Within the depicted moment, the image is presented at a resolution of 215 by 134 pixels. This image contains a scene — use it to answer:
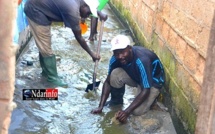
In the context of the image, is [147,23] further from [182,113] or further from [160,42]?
[182,113]

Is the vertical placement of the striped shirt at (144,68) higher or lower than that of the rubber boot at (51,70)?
higher

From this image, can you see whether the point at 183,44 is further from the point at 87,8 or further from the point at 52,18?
the point at 52,18

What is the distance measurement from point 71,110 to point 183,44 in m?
1.76

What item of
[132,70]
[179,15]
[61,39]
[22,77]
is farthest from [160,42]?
[61,39]

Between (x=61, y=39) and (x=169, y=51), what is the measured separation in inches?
139

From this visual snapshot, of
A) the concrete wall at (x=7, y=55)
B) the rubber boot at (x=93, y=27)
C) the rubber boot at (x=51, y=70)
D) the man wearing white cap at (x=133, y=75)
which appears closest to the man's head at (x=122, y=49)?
the man wearing white cap at (x=133, y=75)

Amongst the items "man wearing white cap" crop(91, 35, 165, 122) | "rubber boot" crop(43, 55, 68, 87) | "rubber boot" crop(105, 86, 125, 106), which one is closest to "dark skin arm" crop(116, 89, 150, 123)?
"man wearing white cap" crop(91, 35, 165, 122)

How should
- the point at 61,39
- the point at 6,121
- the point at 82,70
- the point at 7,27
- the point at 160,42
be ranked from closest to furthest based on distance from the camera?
the point at 7,27 < the point at 6,121 < the point at 160,42 < the point at 82,70 < the point at 61,39

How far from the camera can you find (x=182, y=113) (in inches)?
188

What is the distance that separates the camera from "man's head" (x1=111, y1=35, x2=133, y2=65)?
4.65m

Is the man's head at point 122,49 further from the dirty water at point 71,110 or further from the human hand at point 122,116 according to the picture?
the dirty water at point 71,110

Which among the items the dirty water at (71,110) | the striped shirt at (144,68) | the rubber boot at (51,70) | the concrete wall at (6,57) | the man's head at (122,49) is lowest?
the dirty water at (71,110)

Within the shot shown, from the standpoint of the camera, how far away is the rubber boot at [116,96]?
5.42 m

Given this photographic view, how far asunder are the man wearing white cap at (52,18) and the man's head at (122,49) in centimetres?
104
